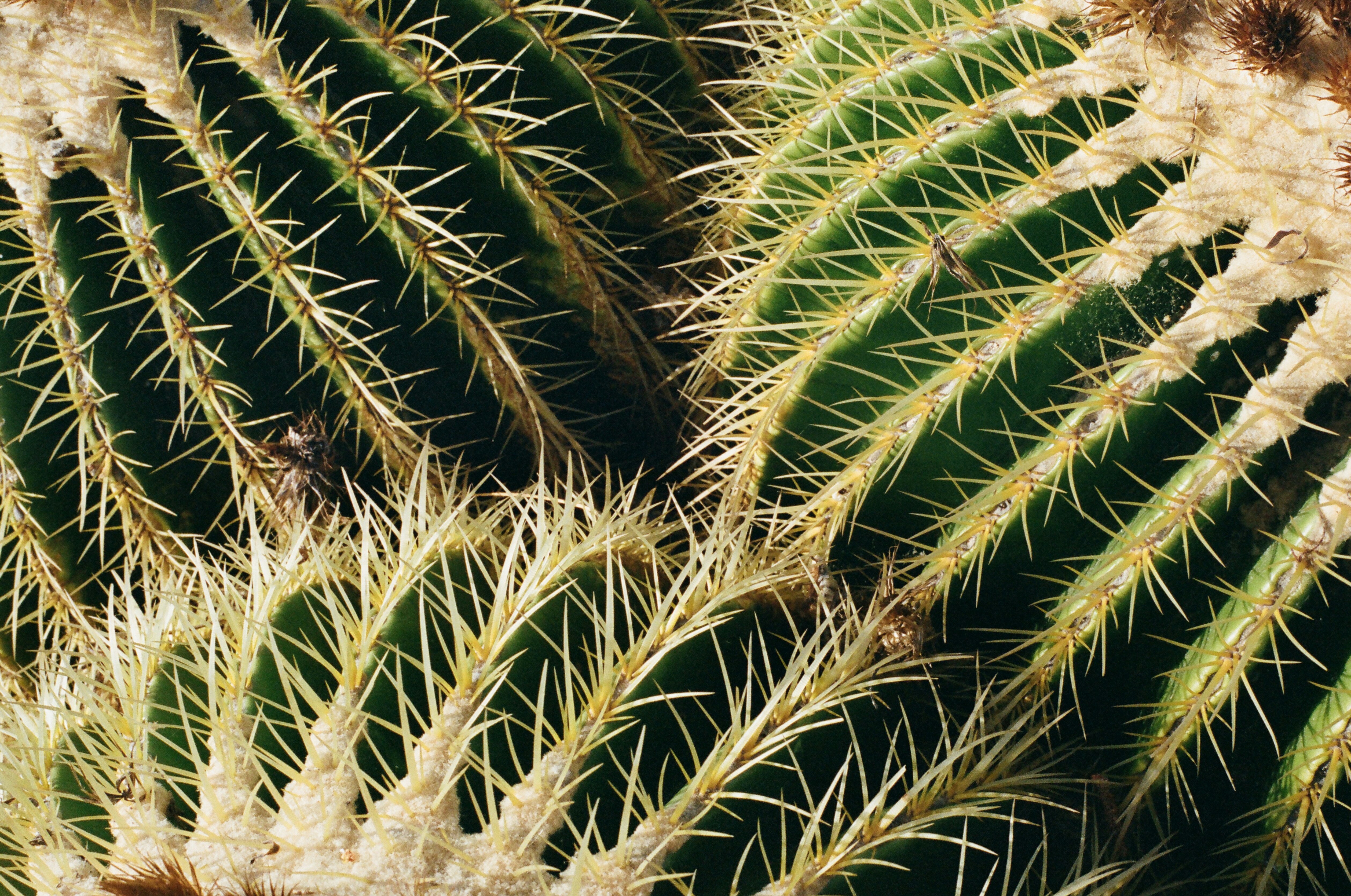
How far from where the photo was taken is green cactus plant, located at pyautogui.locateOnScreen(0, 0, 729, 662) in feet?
3.46

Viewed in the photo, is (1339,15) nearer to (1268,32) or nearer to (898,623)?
(1268,32)

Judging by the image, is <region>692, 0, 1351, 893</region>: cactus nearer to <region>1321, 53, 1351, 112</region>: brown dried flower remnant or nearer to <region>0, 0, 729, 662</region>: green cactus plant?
<region>1321, 53, 1351, 112</region>: brown dried flower remnant

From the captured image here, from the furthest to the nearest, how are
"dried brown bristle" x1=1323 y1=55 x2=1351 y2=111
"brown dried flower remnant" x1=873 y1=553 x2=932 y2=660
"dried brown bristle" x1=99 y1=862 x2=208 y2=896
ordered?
"brown dried flower remnant" x1=873 y1=553 x2=932 y2=660
"dried brown bristle" x1=1323 y1=55 x2=1351 y2=111
"dried brown bristle" x1=99 y1=862 x2=208 y2=896

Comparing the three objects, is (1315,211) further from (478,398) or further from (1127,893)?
(478,398)

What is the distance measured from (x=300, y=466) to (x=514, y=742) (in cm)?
42

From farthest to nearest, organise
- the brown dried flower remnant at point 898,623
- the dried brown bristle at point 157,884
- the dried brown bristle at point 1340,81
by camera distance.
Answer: the brown dried flower remnant at point 898,623, the dried brown bristle at point 1340,81, the dried brown bristle at point 157,884

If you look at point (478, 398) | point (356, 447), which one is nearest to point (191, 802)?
point (356, 447)

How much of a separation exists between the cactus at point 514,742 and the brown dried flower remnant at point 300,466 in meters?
0.09

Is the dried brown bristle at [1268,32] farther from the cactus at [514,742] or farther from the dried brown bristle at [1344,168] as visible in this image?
the cactus at [514,742]

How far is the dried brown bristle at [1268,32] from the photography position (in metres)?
0.84

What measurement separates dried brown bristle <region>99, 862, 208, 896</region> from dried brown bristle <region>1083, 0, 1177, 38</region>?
0.97 meters

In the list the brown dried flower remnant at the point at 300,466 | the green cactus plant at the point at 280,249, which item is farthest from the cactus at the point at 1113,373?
the brown dried flower remnant at the point at 300,466

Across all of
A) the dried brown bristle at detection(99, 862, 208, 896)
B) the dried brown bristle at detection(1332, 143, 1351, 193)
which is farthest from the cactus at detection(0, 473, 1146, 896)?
the dried brown bristle at detection(1332, 143, 1351, 193)

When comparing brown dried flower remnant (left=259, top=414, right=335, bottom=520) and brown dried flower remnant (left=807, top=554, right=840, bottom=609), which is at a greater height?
brown dried flower remnant (left=259, top=414, right=335, bottom=520)
